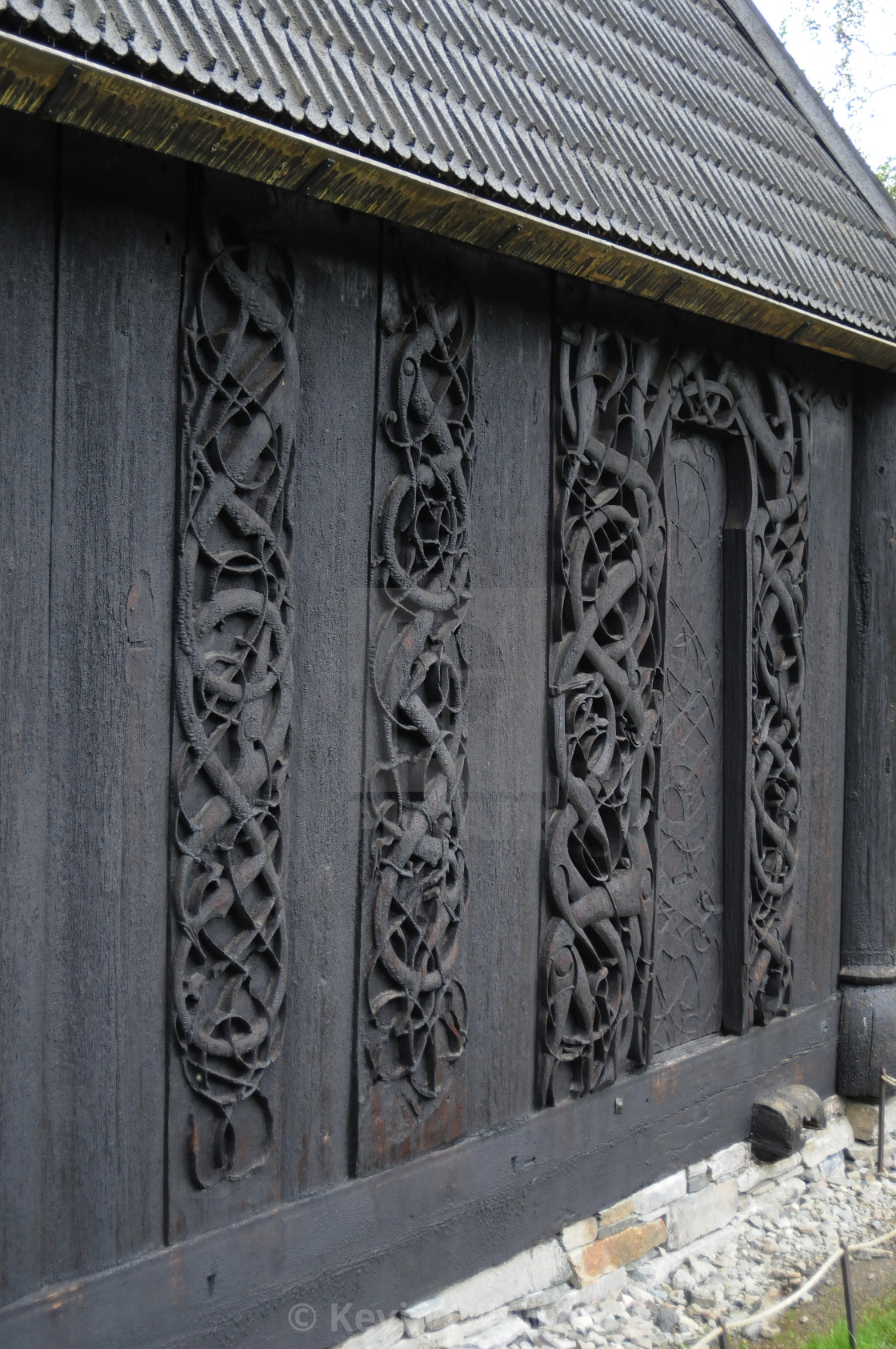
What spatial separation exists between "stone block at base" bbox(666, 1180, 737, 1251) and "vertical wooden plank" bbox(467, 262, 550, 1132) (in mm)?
920

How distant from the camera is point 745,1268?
3.95 m

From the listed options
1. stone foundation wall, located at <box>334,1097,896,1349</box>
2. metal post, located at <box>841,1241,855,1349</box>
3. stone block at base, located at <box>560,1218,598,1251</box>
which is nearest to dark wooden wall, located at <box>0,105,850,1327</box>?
stone foundation wall, located at <box>334,1097,896,1349</box>

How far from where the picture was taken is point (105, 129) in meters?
2.22

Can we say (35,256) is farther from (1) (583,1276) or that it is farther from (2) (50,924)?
(1) (583,1276)

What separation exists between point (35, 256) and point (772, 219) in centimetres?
259

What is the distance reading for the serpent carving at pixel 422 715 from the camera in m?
2.99

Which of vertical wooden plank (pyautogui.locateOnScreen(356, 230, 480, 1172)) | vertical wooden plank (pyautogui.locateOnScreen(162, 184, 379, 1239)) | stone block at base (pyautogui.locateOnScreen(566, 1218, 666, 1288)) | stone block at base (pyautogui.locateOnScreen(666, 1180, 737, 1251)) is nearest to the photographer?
vertical wooden plank (pyautogui.locateOnScreen(162, 184, 379, 1239))

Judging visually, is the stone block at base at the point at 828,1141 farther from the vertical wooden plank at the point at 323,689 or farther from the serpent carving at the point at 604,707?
the vertical wooden plank at the point at 323,689

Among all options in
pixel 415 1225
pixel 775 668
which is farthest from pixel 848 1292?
pixel 775 668

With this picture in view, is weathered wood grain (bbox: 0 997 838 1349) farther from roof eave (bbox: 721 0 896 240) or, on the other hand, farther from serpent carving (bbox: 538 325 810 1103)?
roof eave (bbox: 721 0 896 240)

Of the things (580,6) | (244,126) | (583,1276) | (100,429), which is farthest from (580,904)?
(580,6)

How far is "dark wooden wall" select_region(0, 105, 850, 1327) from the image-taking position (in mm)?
2299

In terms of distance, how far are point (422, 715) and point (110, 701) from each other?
87 centimetres

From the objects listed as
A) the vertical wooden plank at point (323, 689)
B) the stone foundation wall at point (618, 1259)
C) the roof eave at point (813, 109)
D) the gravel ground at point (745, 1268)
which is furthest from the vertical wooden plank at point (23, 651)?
the roof eave at point (813, 109)
